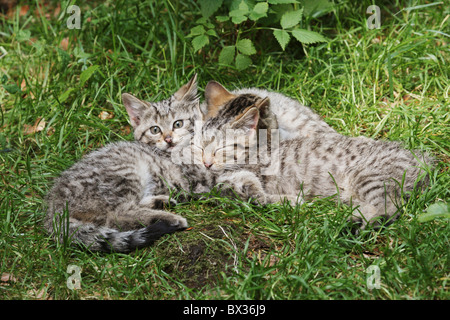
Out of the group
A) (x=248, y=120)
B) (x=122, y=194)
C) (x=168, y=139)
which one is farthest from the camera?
(x=168, y=139)

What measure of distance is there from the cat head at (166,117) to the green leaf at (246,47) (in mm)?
593

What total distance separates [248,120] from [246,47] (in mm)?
1090

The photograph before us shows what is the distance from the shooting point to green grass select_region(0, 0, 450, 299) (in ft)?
9.71

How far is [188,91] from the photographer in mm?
4605

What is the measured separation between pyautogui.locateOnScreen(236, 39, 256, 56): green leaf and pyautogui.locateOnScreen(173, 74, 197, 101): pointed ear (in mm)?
594

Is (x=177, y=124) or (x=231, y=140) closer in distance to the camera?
(x=231, y=140)

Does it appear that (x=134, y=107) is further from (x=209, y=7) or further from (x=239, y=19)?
(x=239, y=19)

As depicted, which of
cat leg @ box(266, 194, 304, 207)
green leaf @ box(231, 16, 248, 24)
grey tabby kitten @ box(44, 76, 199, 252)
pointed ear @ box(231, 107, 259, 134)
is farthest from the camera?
green leaf @ box(231, 16, 248, 24)

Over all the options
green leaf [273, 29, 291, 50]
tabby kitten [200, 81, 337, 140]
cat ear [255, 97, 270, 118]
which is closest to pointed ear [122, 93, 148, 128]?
tabby kitten [200, 81, 337, 140]

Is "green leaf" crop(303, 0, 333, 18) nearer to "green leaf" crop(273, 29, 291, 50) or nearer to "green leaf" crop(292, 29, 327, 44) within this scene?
"green leaf" crop(292, 29, 327, 44)

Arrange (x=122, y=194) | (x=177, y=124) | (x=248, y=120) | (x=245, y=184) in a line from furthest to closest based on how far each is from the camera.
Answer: (x=177, y=124) → (x=248, y=120) → (x=245, y=184) → (x=122, y=194)

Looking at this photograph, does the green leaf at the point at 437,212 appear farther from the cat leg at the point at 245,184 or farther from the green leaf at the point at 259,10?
the green leaf at the point at 259,10

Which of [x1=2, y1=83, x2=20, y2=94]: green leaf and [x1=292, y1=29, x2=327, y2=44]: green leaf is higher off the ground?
[x1=292, y1=29, x2=327, y2=44]: green leaf

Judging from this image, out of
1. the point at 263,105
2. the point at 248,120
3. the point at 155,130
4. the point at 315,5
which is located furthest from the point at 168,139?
A: the point at 315,5
